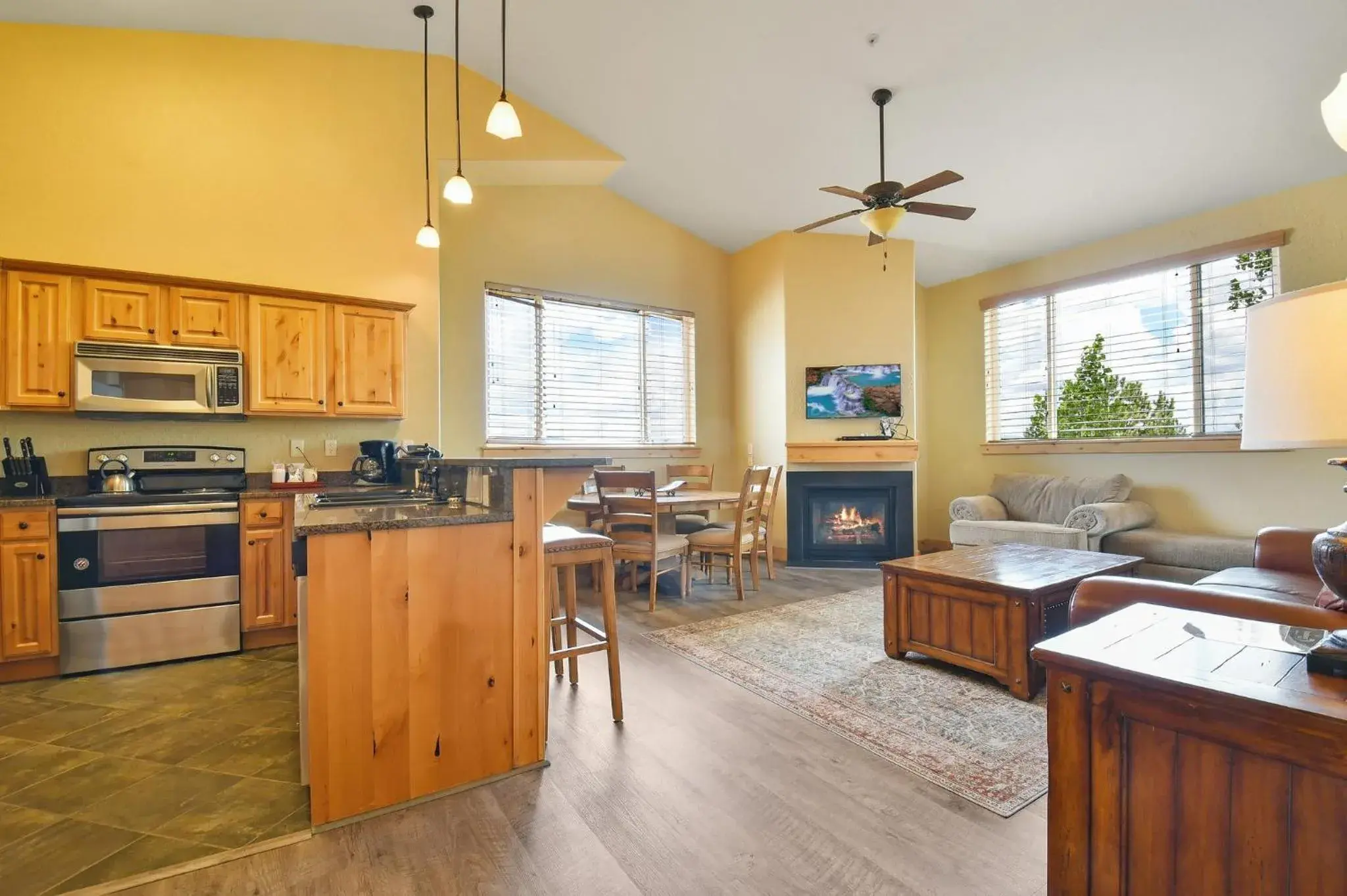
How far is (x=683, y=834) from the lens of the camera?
172 centimetres

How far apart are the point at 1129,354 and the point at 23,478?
24.7ft

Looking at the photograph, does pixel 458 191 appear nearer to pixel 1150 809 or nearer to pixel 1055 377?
pixel 1150 809

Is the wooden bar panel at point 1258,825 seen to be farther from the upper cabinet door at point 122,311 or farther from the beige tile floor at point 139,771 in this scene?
the upper cabinet door at point 122,311

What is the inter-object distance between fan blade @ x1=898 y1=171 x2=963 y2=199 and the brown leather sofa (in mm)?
2157

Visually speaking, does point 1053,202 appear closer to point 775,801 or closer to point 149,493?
point 775,801

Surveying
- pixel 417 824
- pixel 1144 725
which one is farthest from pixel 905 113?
pixel 417 824

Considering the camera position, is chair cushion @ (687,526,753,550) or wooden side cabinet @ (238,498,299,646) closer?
wooden side cabinet @ (238,498,299,646)

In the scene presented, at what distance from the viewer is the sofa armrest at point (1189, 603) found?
186cm

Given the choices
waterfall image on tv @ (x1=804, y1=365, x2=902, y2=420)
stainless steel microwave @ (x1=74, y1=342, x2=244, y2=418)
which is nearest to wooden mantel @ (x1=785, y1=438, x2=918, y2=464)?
waterfall image on tv @ (x1=804, y1=365, x2=902, y2=420)

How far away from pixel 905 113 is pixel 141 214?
4.78 m

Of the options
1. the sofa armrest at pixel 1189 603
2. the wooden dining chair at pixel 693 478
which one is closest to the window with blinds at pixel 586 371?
the wooden dining chair at pixel 693 478

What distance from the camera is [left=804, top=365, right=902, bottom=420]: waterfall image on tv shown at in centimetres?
570

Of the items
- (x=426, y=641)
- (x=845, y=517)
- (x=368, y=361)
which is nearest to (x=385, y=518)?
(x=426, y=641)

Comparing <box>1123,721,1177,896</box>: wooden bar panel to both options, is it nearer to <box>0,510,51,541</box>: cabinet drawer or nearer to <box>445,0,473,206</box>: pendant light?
<box>445,0,473,206</box>: pendant light
